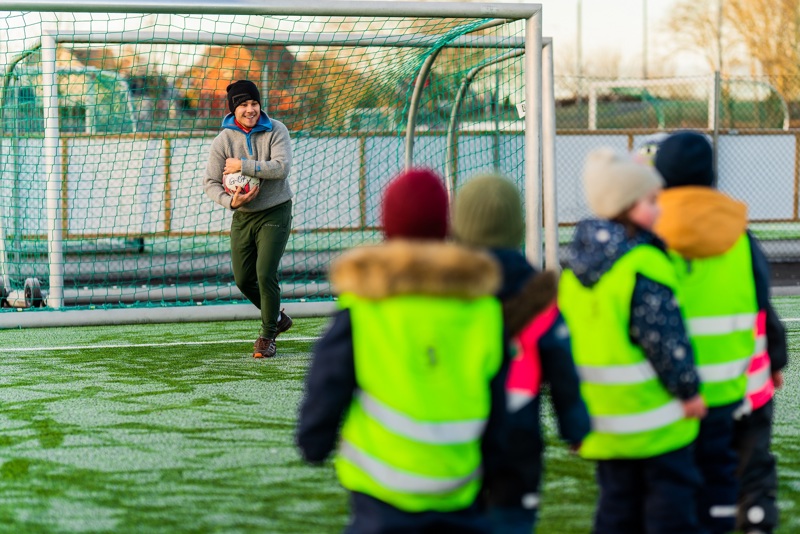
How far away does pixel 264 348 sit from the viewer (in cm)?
660

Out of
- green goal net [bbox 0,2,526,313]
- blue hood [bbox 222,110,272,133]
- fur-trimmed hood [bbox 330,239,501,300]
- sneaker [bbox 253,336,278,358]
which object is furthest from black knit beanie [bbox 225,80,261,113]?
fur-trimmed hood [bbox 330,239,501,300]

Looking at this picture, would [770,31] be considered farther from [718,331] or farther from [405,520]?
[405,520]

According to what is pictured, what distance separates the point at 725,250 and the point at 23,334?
19.5ft

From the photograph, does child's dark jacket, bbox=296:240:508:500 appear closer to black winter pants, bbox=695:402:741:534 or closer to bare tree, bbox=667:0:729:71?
black winter pants, bbox=695:402:741:534

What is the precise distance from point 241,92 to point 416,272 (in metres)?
4.22

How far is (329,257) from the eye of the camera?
13336mm

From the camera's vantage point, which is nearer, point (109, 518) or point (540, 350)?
point (540, 350)

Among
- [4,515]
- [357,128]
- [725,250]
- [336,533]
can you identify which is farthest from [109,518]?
[357,128]

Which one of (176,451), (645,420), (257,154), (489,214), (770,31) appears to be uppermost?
(770,31)

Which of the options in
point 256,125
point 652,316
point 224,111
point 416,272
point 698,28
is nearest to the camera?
point 416,272

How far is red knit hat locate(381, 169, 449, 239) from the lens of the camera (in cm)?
245

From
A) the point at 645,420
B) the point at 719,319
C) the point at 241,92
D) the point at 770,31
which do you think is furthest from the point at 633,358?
the point at 770,31

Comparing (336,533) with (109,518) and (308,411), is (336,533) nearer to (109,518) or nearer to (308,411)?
(109,518)

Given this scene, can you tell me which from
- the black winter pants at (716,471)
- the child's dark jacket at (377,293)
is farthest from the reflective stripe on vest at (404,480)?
the black winter pants at (716,471)
